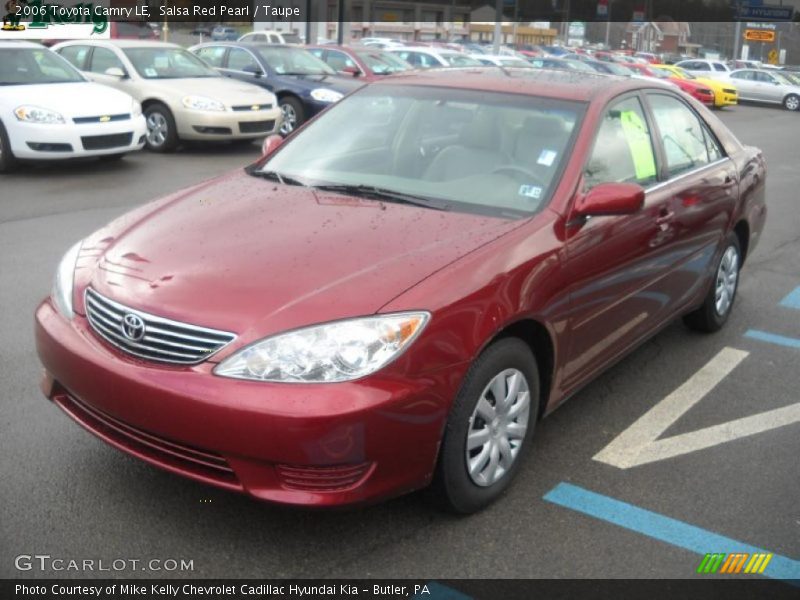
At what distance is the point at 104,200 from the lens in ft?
30.2

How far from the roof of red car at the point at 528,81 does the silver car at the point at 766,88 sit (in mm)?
30344

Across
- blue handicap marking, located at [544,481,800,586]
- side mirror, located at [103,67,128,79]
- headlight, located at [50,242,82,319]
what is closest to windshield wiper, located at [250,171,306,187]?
headlight, located at [50,242,82,319]

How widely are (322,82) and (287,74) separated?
725mm

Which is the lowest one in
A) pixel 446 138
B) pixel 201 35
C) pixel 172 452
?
pixel 172 452

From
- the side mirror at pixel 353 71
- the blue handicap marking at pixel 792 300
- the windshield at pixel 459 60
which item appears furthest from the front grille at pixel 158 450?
the windshield at pixel 459 60

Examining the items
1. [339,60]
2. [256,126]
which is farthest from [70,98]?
[339,60]

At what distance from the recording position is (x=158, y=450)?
3049 millimetres

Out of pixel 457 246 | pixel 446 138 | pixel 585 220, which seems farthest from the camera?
pixel 446 138

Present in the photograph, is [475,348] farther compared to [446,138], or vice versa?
[446,138]

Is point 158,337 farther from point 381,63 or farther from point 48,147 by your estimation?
point 381,63

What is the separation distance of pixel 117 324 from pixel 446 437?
3.97 feet

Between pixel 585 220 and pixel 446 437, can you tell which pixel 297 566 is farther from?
pixel 585 220

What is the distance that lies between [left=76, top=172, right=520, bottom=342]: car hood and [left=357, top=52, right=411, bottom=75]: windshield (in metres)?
13.0
